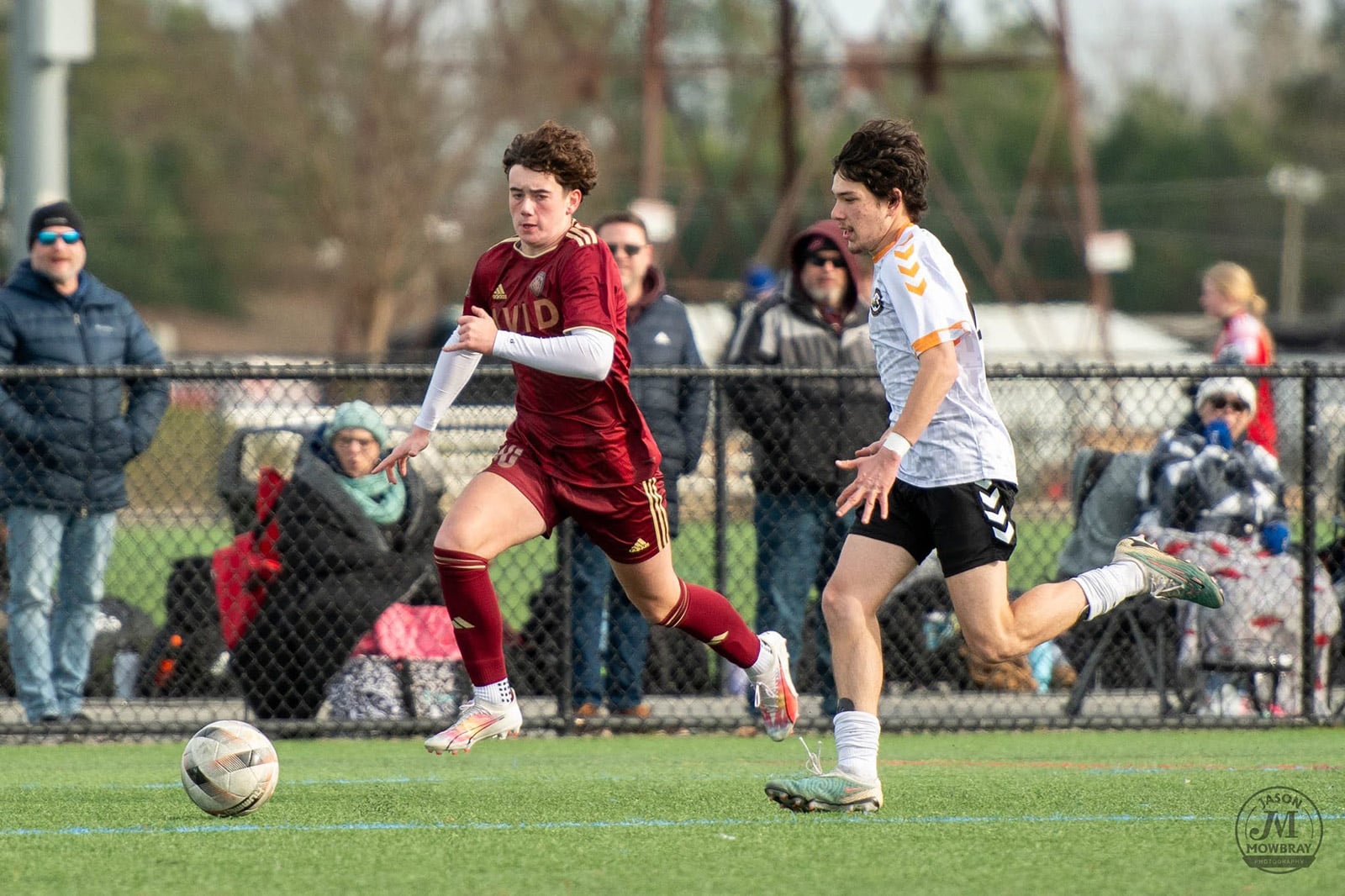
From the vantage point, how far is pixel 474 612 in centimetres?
642

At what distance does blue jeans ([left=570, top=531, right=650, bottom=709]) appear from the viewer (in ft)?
29.4

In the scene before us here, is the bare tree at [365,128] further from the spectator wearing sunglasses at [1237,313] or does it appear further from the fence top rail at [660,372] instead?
the fence top rail at [660,372]

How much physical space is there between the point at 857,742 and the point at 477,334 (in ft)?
5.70

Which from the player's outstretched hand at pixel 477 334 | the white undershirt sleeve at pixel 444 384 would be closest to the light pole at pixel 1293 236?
the white undershirt sleeve at pixel 444 384

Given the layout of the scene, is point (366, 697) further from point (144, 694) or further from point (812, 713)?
point (812, 713)

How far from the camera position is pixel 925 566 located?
31.7ft

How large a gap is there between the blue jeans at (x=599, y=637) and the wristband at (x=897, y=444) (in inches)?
140

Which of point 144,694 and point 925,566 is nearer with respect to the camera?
point 144,694

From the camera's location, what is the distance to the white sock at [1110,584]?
625cm

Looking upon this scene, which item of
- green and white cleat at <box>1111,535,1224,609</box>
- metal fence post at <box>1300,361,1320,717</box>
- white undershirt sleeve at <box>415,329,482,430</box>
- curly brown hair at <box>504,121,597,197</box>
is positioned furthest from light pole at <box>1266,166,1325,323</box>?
white undershirt sleeve at <box>415,329,482,430</box>

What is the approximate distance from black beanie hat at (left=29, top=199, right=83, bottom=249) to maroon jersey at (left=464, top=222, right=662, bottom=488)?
3535 mm

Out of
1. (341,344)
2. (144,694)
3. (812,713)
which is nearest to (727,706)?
(812,713)

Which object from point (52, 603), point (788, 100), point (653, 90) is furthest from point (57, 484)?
point (788, 100)

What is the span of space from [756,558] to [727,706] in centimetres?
79
